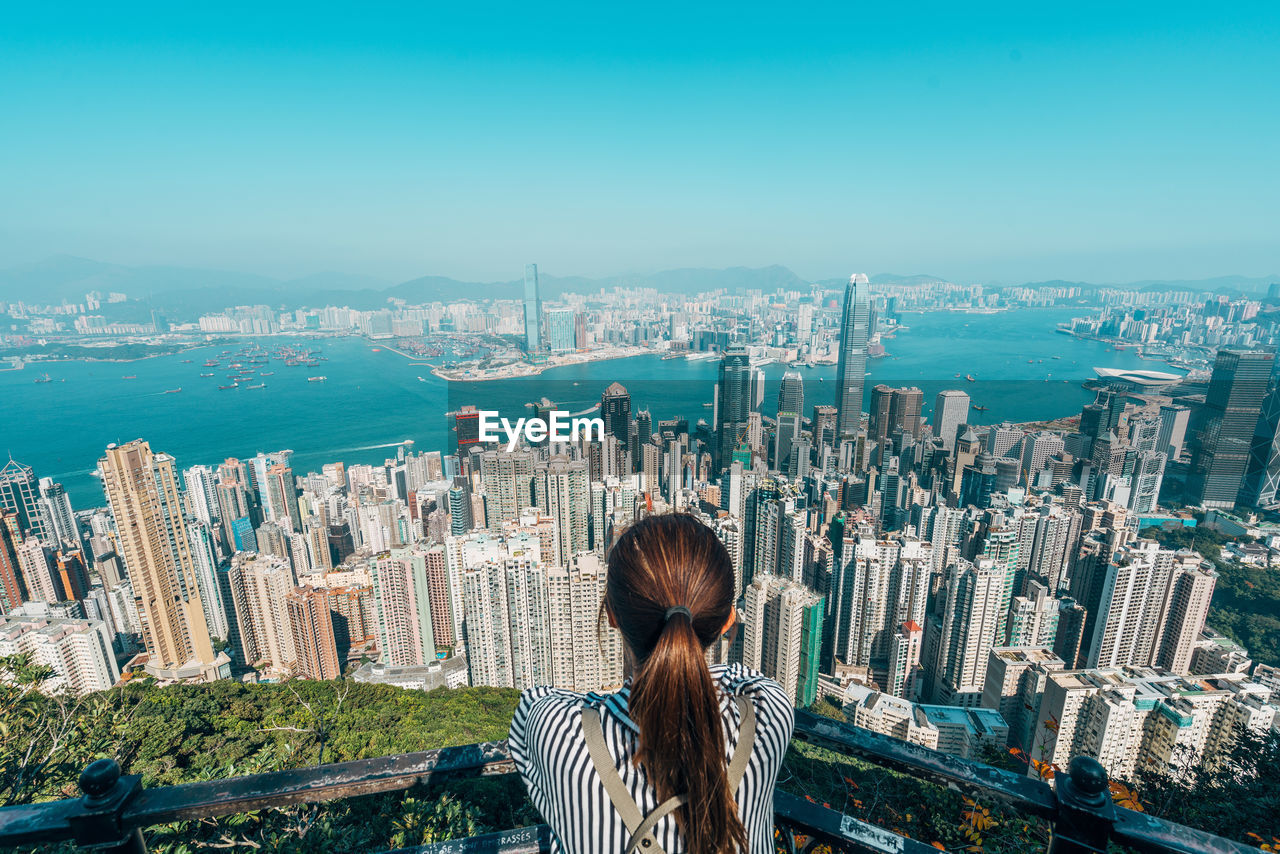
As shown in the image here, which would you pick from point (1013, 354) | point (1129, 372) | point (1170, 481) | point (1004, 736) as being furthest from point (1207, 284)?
point (1004, 736)

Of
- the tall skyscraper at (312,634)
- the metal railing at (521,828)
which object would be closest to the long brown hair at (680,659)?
the metal railing at (521,828)

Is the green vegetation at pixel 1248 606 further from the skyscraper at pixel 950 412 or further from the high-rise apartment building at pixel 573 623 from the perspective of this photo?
the high-rise apartment building at pixel 573 623

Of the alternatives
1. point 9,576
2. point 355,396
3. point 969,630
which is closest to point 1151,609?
point 969,630

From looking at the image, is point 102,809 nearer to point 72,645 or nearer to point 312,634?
point 312,634

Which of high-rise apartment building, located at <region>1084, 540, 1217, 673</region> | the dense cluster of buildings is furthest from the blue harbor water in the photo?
high-rise apartment building, located at <region>1084, 540, 1217, 673</region>

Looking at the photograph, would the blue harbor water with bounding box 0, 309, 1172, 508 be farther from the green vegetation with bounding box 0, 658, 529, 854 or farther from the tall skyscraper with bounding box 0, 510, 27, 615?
the green vegetation with bounding box 0, 658, 529, 854

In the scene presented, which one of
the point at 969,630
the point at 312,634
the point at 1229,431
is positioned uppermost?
the point at 1229,431

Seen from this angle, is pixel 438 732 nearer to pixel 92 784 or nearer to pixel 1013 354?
pixel 92 784
